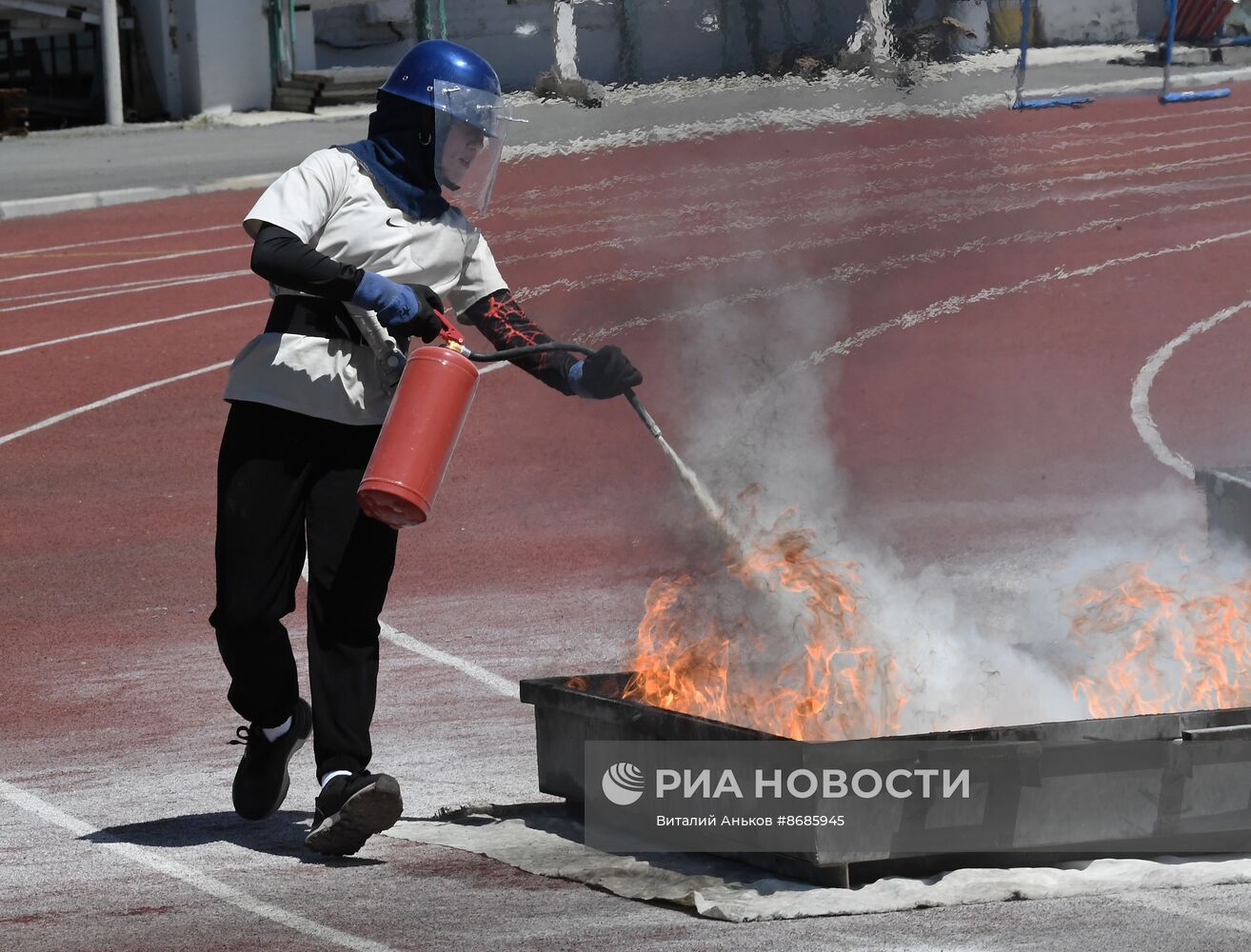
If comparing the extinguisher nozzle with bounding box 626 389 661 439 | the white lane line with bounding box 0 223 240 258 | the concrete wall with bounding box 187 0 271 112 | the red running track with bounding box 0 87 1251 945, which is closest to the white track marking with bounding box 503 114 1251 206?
the red running track with bounding box 0 87 1251 945

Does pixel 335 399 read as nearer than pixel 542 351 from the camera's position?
Yes

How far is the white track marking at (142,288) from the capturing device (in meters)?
18.3

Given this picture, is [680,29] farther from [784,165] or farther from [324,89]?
[324,89]

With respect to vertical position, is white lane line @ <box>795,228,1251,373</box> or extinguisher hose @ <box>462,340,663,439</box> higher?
extinguisher hose @ <box>462,340,663,439</box>

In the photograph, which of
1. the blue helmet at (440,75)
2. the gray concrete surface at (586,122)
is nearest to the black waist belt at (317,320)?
the blue helmet at (440,75)

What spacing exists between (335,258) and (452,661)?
271 centimetres

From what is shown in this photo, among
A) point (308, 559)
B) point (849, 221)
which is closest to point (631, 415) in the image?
point (849, 221)

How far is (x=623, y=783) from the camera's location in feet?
17.4

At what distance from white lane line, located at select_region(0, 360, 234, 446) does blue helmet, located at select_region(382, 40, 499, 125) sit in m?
8.35

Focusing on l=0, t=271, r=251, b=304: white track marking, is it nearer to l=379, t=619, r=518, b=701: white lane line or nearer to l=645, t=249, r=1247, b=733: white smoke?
l=645, t=249, r=1247, b=733: white smoke

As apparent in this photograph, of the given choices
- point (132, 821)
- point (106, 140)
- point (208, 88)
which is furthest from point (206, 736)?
point (208, 88)

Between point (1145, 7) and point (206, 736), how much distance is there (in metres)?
11.8

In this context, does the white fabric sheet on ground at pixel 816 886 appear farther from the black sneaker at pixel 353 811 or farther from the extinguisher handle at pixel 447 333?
the extinguisher handle at pixel 447 333

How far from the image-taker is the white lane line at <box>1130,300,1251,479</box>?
11141mm
